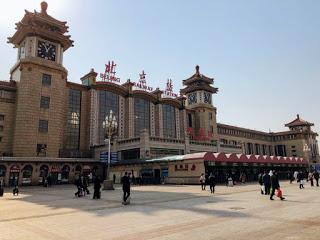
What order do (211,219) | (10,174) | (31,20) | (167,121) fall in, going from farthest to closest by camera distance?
(167,121)
(31,20)
(10,174)
(211,219)

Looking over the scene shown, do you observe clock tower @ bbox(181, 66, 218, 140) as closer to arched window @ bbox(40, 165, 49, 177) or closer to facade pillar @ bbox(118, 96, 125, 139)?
facade pillar @ bbox(118, 96, 125, 139)

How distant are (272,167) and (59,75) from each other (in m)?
40.3

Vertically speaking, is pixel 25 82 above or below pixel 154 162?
above

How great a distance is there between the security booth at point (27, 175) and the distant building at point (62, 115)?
5.1 inches

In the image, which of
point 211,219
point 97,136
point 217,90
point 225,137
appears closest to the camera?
point 211,219

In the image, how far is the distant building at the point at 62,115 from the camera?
4378 centimetres

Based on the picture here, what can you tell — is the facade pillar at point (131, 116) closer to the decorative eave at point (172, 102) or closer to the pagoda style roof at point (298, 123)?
the decorative eave at point (172, 102)

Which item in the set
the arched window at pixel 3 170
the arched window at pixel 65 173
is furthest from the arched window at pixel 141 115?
the arched window at pixel 3 170

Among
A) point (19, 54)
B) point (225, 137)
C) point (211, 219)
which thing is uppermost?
point (19, 54)

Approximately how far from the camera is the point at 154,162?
40.7 m

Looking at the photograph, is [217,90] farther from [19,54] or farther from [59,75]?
[19,54]

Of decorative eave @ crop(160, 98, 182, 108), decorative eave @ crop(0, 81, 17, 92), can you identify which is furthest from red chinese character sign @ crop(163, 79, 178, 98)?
decorative eave @ crop(0, 81, 17, 92)

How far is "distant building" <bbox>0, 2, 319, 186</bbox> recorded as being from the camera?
43.8m

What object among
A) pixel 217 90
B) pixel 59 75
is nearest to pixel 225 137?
pixel 217 90
